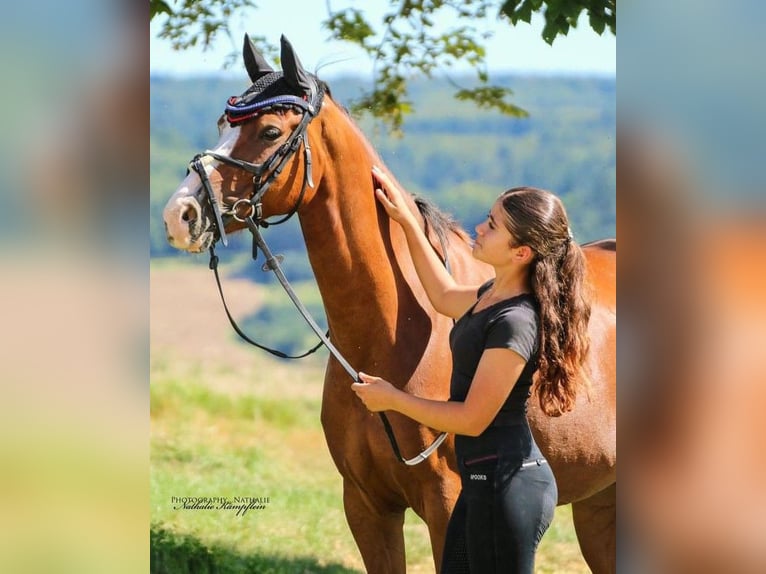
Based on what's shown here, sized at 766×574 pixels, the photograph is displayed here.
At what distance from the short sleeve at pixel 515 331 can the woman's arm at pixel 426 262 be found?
561mm

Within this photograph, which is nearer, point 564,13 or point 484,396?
point 484,396

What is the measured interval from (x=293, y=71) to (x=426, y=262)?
76 centimetres

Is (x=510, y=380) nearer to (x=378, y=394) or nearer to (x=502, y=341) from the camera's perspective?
(x=502, y=341)

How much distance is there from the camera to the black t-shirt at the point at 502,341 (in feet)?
7.43

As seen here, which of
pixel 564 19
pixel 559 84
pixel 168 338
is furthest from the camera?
pixel 168 338

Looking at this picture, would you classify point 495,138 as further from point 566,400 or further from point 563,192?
point 566,400

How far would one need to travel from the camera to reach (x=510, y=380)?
2.24 m
